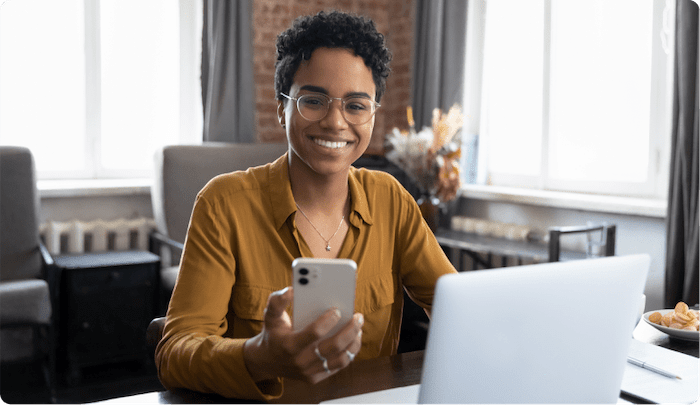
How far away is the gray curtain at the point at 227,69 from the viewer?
4.00 metres

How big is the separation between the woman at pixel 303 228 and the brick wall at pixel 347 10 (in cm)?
283

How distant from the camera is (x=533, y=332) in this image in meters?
0.82

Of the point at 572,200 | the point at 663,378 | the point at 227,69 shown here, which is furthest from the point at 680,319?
the point at 227,69

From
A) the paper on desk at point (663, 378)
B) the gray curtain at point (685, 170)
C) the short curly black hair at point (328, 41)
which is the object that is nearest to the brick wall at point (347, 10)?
the gray curtain at point (685, 170)

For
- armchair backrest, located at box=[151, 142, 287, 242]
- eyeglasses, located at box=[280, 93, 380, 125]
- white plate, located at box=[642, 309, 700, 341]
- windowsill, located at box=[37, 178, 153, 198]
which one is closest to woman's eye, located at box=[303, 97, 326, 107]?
eyeglasses, located at box=[280, 93, 380, 125]

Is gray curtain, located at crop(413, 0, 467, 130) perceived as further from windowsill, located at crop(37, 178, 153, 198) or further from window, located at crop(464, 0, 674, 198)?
windowsill, located at crop(37, 178, 153, 198)

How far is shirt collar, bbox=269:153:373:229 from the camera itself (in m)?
1.33

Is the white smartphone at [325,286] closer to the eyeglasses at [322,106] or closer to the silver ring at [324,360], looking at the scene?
the silver ring at [324,360]

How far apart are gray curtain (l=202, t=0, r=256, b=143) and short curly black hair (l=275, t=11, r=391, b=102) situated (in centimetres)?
277

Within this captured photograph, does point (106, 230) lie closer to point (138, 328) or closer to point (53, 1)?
point (138, 328)

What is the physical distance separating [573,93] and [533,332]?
9.86 ft

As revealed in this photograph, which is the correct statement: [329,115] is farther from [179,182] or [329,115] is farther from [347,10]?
[347,10]

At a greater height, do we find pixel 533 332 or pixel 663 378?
pixel 533 332

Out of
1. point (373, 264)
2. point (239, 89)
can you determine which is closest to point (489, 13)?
point (239, 89)
